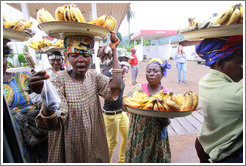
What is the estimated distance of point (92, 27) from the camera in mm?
1351

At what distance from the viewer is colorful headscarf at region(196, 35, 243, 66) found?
1065mm

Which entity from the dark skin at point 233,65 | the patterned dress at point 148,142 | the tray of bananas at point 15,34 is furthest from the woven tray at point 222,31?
the tray of bananas at point 15,34

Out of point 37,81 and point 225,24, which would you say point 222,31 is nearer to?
point 225,24

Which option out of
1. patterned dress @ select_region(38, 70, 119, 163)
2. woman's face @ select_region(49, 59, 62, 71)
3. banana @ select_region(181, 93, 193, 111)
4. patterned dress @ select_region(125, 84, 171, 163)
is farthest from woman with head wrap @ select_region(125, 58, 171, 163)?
woman's face @ select_region(49, 59, 62, 71)

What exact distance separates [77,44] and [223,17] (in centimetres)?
129

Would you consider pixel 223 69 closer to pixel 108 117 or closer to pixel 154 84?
pixel 154 84

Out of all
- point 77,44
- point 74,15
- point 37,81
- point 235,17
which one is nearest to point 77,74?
point 77,44

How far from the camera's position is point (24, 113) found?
63.4 inches

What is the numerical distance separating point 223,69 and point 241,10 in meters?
0.42

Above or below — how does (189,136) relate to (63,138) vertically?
below

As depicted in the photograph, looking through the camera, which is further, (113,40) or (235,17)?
(113,40)

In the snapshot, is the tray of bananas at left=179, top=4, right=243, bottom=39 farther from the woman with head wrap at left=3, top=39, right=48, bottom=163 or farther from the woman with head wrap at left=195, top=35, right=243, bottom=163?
the woman with head wrap at left=3, top=39, right=48, bottom=163

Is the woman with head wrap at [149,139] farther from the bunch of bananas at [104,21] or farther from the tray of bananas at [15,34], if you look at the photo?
the tray of bananas at [15,34]

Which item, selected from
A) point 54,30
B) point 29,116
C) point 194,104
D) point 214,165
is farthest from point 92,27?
point 214,165
